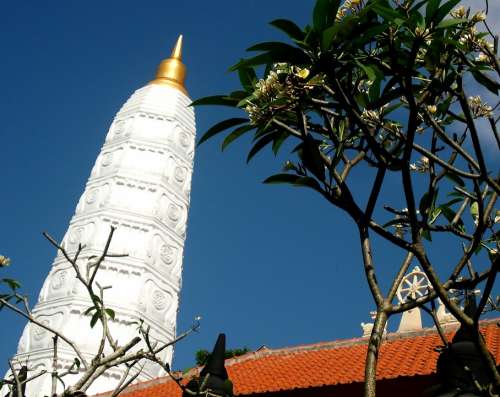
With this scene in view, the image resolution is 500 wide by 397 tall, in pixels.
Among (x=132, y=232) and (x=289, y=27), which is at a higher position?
(x=132, y=232)

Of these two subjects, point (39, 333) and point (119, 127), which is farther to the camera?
point (119, 127)

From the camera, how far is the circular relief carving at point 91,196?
21.6 metres

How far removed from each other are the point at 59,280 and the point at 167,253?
11.1 ft

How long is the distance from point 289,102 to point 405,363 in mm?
6761

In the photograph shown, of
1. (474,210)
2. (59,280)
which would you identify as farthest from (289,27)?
(59,280)

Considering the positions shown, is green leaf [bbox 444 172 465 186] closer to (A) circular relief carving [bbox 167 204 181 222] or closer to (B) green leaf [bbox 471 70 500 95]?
(B) green leaf [bbox 471 70 500 95]

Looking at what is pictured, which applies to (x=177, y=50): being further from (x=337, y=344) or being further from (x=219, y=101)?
(x=219, y=101)

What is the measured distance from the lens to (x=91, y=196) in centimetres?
2184

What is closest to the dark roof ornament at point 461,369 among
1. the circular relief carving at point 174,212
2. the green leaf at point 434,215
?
the green leaf at point 434,215

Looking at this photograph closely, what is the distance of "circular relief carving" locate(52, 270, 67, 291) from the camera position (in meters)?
19.1

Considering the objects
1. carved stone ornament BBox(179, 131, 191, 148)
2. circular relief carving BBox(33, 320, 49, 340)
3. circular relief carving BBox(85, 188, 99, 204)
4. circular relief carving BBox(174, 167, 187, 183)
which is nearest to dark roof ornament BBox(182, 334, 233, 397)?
circular relief carving BBox(33, 320, 49, 340)

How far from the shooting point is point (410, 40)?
273 centimetres

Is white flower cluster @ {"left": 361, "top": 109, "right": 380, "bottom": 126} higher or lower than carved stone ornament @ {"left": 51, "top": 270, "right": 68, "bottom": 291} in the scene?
lower

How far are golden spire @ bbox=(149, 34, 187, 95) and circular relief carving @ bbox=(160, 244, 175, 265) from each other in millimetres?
7785
